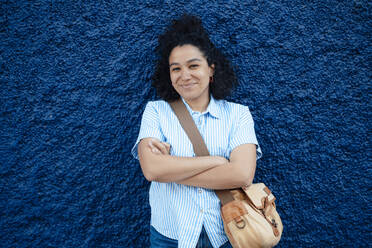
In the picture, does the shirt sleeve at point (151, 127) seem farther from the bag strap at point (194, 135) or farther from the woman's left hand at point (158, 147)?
the bag strap at point (194, 135)

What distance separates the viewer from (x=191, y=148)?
158 centimetres

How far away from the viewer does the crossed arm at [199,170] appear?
144 centimetres

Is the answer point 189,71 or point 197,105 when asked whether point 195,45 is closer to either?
point 189,71

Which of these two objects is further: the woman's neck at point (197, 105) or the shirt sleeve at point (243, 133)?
the woman's neck at point (197, 105)

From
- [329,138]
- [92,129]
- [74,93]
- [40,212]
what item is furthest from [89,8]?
[329,138]

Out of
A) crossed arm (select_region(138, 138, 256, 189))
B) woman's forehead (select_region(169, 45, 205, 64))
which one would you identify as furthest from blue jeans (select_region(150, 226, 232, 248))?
woman's forehead (select_region(169, 45, 205, 64))

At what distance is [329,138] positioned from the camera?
2223 mm

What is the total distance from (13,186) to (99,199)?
2.34 ft

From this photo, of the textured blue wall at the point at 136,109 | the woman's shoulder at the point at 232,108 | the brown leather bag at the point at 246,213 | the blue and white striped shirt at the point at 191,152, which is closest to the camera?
the brown leather bag at the point at 246,213

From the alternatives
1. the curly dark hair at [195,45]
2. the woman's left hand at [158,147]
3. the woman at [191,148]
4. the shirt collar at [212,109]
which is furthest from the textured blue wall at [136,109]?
the woman's left hand at [158,147]

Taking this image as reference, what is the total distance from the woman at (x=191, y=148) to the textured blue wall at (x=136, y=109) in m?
0.43

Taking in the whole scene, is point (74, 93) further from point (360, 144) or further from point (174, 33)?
point (360, 144)

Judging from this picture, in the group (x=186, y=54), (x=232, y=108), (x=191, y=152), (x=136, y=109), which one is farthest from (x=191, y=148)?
(x=136, y=109)

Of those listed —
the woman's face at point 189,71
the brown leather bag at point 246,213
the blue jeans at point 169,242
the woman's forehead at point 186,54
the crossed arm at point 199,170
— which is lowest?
the blue jeans at point 169,242
